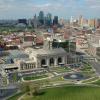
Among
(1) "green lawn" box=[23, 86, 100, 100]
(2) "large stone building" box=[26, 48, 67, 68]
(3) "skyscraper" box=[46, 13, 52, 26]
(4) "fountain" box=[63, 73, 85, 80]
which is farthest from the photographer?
(3) "skyscraper" box=[46, 13, 52, 26]

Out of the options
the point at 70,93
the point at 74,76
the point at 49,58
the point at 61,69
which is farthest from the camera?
the point at 49,58

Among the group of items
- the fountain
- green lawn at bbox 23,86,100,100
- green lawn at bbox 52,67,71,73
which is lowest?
green lawn at bbox 23,86,100,100

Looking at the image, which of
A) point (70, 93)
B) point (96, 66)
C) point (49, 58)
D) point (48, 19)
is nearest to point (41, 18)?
point (48, 19)

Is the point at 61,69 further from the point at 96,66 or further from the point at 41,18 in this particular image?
the point at 41,18

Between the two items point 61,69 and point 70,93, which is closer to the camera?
point 70,93

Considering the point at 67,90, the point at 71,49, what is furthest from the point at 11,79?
the point at 71,49

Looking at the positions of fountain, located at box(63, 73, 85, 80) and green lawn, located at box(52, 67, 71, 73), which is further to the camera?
green lawn, located at box(52, 67, 71, 73)

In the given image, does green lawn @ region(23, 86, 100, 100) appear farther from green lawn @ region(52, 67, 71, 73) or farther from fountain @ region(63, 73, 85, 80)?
green lawn @ region(52, 67, 71, 73)

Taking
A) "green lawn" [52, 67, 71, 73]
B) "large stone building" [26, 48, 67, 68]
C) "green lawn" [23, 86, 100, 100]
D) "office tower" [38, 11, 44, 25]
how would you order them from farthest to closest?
1. "office tower" [38, 11, 44, 25]
2. "large stone building" [26, 48, 67, 68]
3. "green lawn" [52, 67, 71, 73]
4. "green lawn" [23, 86, 100, 100]

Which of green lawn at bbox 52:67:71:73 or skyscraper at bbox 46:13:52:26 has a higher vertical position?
skyscraper at bbox 46:13:52:26

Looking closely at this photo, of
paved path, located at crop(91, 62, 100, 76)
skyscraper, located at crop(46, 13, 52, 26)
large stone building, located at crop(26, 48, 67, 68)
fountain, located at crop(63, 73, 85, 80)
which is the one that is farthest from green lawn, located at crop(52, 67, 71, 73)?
skyscraper, located at crop(46, 13, 52, 26)
